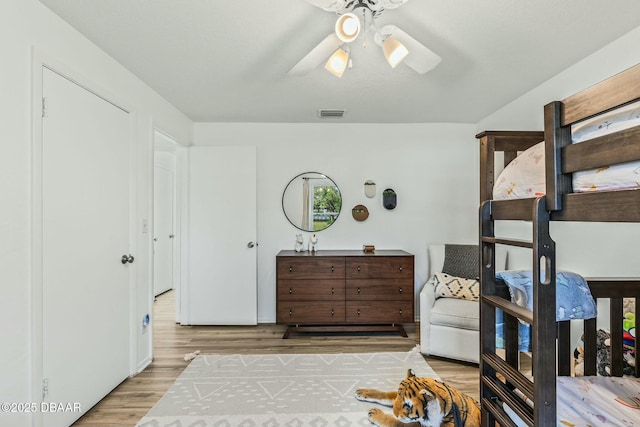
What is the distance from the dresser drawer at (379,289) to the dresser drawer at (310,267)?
18cm

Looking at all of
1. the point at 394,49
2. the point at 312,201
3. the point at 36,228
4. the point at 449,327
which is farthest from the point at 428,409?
the point at 312,201

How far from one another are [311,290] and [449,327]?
1343 millimetres

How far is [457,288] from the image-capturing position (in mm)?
3131

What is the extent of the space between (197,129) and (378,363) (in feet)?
10.4

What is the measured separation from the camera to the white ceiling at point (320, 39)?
1.73m

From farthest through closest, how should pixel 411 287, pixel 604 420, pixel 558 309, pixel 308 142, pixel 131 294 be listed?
pixel 308 142 < pixel 411 287 < pixel 131 294 < pixel 558 309 < pixel 604 420

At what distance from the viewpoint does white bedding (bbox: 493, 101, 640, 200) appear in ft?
2.86

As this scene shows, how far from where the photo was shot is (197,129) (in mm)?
3922

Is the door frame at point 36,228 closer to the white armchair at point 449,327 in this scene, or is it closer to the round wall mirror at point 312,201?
the round wall mirror at point 312,201

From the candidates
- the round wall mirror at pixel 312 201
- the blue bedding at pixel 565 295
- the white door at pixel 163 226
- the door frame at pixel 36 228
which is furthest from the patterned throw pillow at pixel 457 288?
the white door at pixel 163 226

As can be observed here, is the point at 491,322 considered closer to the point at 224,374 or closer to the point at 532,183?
the point at 532,183

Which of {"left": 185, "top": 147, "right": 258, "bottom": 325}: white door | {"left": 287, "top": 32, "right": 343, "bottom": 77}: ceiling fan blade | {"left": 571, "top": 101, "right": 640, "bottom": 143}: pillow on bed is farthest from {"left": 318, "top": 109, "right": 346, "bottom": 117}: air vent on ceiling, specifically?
{"left": 571, "top": 101, "right": 640, "bottom": 143}: pillow on bed

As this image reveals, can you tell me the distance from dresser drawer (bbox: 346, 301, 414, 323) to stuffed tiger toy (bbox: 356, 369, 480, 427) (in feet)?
4.42

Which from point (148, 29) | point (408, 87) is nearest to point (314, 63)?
point (148, 29)
